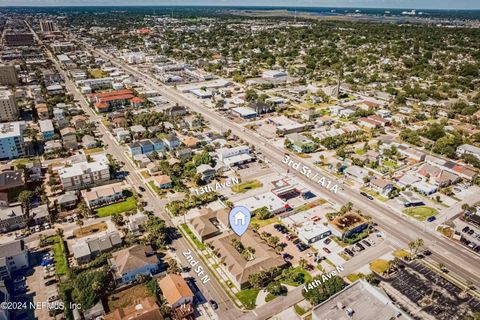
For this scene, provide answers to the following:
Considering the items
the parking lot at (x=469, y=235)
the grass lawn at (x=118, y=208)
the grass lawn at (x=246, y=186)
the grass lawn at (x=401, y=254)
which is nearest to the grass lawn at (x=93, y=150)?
the grass lawn at (x=118, y=208)

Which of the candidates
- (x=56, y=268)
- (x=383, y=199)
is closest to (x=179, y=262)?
(x=56, y=268)

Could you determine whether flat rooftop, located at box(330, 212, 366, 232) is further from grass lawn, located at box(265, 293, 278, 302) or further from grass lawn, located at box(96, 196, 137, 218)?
grass lawn, located at box(96, 196, 137, 218)

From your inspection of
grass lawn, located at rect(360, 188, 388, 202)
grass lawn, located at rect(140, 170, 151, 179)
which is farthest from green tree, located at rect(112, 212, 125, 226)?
grass lawn, located at rect(360, 188, 388, 202)

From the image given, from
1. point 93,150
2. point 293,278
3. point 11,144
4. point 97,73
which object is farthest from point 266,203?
point 97,73

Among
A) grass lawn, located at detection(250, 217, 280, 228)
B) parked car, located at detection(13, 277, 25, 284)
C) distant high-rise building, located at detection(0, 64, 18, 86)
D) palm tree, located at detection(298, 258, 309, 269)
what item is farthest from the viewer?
distant high-rise building, located at detection(0, 64, 18, 86)

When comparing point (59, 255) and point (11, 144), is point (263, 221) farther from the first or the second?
point (11, 144)

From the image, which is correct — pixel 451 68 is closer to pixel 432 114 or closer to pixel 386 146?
pixel 432 114

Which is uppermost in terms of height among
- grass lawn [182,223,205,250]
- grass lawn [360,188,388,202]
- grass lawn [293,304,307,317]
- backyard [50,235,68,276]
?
grass lawn [360,188,388,202]
